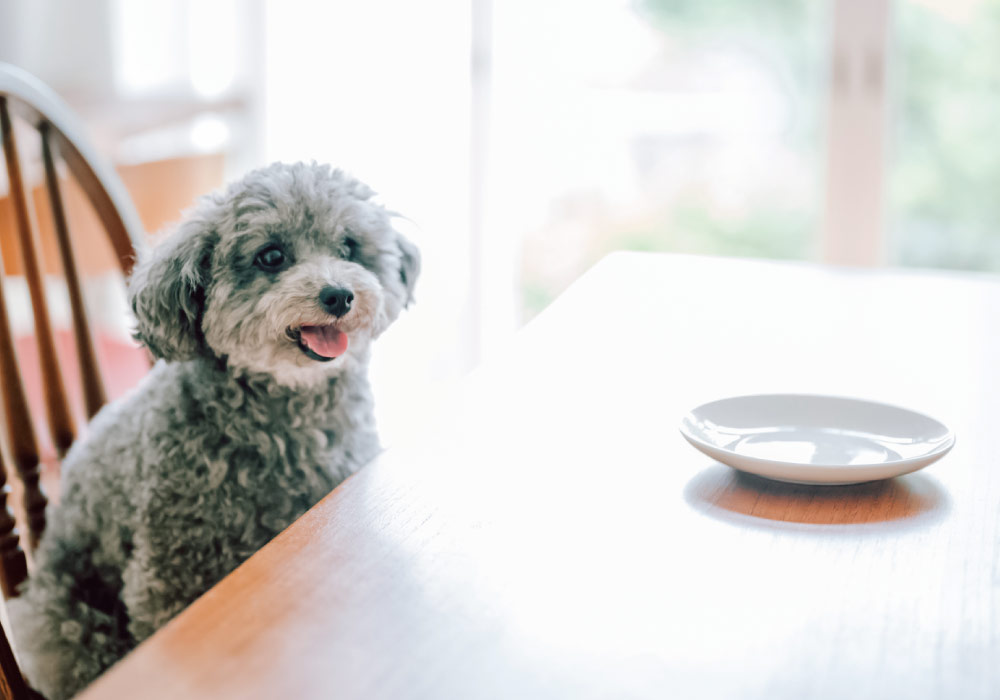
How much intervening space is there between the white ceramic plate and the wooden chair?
0.74 metres

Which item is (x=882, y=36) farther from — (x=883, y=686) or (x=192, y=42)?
(x=883, y=686)

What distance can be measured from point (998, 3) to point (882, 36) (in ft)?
0.98

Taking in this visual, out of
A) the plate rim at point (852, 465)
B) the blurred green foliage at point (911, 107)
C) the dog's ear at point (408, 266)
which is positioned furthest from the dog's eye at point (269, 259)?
the blurred green foliage at point (911, 107)

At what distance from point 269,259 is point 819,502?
621 millimetres

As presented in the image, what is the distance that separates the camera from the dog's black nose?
108 centimetres

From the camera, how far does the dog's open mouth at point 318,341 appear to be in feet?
3.62

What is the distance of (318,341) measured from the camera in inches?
43.6

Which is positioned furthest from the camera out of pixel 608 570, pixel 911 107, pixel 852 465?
pixel 911 107

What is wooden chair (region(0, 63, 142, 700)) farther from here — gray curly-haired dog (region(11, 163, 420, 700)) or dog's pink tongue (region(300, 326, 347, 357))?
dog's pink tongue (region(300, 326, 347, 357))

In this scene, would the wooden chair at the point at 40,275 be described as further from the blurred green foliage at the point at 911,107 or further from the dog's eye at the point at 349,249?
the blurred green foliage at the point at 911,107

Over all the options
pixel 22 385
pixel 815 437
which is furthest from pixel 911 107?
pixel 22 385

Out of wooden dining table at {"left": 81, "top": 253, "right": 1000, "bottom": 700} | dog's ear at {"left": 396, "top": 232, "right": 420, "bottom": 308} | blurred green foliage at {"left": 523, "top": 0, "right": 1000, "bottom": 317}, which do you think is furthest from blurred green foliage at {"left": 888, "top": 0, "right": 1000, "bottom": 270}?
dog's ear at {"left": 396, "top": 232, "right": 420, "bottom": 308}

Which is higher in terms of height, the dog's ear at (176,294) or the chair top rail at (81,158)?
the chair top rail at (81,158)

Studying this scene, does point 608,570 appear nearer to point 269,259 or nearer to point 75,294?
point 269,259
